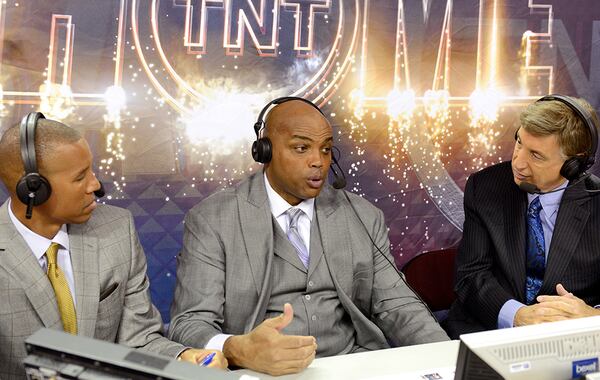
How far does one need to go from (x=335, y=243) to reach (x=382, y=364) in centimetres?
76

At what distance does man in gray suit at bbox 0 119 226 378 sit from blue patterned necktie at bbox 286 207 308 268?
61 cm

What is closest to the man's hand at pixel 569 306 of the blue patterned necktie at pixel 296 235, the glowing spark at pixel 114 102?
the blue patterned necktie at pixel 296 235

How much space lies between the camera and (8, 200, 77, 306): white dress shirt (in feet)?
6.67

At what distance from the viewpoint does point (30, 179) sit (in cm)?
→ 188

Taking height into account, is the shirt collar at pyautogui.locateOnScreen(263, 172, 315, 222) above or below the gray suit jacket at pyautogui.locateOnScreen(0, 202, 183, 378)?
above

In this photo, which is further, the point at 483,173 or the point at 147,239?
the point at 147,239

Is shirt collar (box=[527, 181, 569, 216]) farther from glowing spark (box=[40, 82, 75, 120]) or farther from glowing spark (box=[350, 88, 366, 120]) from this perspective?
glowing spark (box=[40, 82, 75, 120])

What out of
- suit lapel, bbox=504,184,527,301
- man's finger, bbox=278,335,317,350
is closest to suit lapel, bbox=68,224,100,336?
man's finger, bbox=278,335,317,350

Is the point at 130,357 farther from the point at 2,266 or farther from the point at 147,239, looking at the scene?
the point at 147,239

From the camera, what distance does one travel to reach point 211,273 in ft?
7.81

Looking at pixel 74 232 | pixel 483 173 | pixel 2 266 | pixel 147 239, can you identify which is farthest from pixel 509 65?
pixel 2 266

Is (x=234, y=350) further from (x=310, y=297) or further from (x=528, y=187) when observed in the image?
(x=528, y=187)

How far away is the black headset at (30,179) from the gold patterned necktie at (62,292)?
0.63 feet

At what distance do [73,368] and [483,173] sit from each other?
2235 mm
